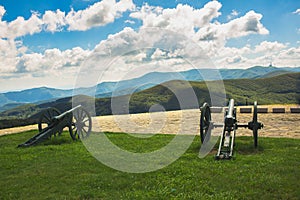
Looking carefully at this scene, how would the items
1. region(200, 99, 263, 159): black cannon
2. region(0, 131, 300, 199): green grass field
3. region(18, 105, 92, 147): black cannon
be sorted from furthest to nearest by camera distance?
region(18, 105, 92, 147): black cannon → region(200, 99, 263, 159): black cannon → region(0, 131, 300, 199): green grass field

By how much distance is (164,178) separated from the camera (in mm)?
8664

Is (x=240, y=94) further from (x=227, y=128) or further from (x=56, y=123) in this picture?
(x=227, y=128)

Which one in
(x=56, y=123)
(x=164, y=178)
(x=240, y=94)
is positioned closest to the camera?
(x=164, y=178)

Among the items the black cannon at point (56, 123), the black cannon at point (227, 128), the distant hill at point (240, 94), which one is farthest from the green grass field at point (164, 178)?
the distant hill at point (240, 94)

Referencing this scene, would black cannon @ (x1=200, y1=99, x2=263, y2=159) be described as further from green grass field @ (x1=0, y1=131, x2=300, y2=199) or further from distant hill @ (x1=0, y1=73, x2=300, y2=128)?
distant hill @ (x1=0, y1=73, x2=300, y2=128)

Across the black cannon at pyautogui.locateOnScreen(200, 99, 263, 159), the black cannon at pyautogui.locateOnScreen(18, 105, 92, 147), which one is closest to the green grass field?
the black cannon at pyautogui.locateOnScreen(200, 99, 263, 159)

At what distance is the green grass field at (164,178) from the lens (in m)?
7.39

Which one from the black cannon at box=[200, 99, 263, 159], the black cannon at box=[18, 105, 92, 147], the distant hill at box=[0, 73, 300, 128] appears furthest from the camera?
the distant hill at box=[0, 73, 300, 128]

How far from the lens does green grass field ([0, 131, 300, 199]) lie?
7.39 meters

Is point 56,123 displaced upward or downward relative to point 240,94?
upward

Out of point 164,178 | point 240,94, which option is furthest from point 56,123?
point 240,94

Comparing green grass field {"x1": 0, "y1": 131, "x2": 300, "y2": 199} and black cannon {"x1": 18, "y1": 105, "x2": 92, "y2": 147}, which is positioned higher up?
black cannon {"x1": 18, "y1": 105, "x2": 92, "y2": 147}

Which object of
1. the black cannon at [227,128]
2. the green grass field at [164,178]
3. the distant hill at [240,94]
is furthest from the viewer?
the distant hill at [240,94]

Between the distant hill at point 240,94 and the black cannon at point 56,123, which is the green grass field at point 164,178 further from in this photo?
the distant hill at point 240,94
